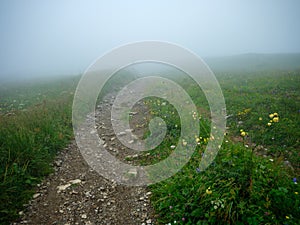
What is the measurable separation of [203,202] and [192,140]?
8.93ft

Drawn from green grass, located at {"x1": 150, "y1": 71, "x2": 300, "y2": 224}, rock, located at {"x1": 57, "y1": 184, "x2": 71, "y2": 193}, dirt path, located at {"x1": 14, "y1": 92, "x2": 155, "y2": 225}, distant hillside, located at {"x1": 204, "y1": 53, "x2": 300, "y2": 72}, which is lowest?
dirt path, located at {"x1": 14, "y1": 92, "x2": 155, "y2": 225}

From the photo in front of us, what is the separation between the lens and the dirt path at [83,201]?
4086mm

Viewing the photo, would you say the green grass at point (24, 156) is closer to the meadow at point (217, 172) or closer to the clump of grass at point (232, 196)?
the meadow at point (217, 172)

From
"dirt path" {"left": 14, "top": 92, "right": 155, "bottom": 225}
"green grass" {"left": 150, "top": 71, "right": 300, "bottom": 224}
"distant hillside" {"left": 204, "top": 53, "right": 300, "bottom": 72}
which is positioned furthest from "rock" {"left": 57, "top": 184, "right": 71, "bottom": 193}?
"distant hillside" {"left": 204, "top": 53, "right": 300, "bottom": 72}

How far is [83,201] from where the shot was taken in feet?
15.1

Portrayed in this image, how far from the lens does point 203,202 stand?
12.1 ft

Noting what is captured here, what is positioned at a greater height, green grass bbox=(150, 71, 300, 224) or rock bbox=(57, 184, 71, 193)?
green grass bbox=(150, 71, 300, 224)

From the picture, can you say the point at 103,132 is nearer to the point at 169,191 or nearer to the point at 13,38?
the point at 169,191

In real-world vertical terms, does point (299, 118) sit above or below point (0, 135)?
below

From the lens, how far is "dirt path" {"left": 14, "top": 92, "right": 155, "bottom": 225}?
13.4 ft

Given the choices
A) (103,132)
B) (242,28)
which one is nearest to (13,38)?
(242,28)

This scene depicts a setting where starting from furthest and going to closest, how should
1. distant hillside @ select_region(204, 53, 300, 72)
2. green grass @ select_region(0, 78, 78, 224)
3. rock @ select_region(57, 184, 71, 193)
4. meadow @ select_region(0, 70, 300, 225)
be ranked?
1. distant hillside @ select_region(204, 53, 300, 72)
2. rock @ select_region(57, 184, 71, 193)
3. green grass @ select_region(0, 78, 78, 224)
4. meadow @ select_region(0, 70, 300, 225)

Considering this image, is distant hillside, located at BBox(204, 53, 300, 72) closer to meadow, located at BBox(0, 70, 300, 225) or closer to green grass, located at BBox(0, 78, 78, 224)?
meadow, located at BBox(0, 70, 300, 225)

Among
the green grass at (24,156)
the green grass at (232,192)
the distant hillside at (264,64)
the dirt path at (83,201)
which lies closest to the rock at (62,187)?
the dirt path at (83,201)
